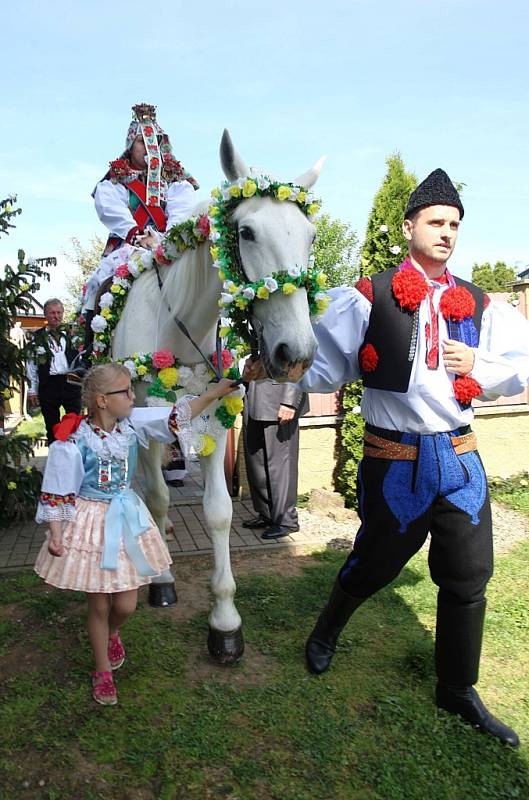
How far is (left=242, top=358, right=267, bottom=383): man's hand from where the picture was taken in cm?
250

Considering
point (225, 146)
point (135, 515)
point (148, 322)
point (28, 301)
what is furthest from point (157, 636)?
point (28, 301)

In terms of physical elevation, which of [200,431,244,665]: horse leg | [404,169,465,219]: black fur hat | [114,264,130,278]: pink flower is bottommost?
[200,431,244,665]: horse leg

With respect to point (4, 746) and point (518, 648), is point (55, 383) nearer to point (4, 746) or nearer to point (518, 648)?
point (4, 746)

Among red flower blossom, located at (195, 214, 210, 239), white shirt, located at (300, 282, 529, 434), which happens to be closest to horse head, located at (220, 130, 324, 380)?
red flower blossom, located at (195, 214, 210, 239)

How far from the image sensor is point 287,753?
2.51m

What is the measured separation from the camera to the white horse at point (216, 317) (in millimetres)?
2201

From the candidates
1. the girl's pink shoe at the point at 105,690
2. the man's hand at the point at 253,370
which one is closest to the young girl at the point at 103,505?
the girl's pink shoe at the point at 105,690

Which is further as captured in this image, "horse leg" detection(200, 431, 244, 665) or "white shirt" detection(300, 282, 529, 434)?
"horse leg" detection(200, 431, 244, 665)

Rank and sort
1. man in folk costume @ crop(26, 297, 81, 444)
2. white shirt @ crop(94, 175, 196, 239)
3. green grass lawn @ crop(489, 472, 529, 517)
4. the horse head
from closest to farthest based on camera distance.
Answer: the horse head
white shirt @ crop(94, 175, 196, 239)
green grass lawn @ crop(489, 472, 529, 517)
man in folk costume @ crop(26, 297, 81, 444)

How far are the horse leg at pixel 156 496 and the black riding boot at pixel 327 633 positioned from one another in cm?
109

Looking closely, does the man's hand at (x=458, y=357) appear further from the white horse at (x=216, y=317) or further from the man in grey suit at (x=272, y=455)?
the man in grey suit at (x=272, y=455)

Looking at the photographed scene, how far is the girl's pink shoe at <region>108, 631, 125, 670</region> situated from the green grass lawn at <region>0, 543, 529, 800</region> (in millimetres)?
83

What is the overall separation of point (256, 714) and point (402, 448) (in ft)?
4.51

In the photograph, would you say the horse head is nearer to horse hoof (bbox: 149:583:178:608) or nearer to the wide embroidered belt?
the wide embroidered belt
